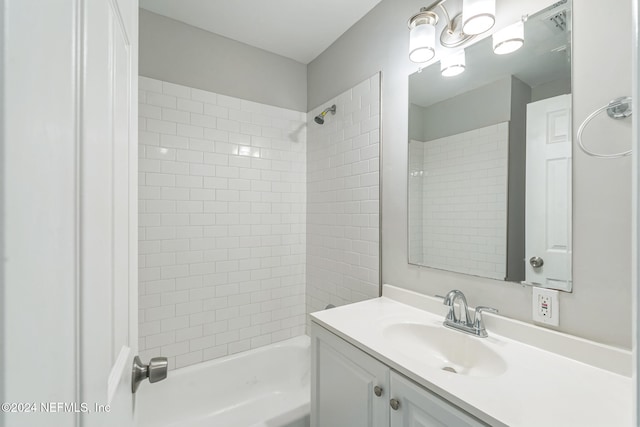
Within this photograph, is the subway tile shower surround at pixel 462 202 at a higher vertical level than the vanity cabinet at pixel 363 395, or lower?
higher

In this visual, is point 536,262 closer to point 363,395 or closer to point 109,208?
point 363,395

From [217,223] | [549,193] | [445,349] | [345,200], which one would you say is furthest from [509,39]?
[217,223]

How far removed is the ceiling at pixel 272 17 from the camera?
167cm

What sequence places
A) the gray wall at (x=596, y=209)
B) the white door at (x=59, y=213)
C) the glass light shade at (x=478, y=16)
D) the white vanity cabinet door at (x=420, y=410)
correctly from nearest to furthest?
1. the white door at (x=59, y=213)
2. the white vanity cabinet door at (x=420, y=410)
3. the gray wall at (x=596, y=209)
4. the glass light shade at (x=478, y=16)

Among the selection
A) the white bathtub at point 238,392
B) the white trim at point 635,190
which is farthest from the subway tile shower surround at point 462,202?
the white bathtub at point 238,392

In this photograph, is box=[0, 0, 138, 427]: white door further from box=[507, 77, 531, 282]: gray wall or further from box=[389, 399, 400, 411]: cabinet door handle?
box=[507, 77, 531, 282]: gray wall

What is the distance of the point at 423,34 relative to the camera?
4.26ft

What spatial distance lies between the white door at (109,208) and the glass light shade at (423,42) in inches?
46.4

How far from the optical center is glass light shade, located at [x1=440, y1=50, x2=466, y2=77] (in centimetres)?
127

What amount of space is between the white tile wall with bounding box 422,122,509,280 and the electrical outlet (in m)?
0.14

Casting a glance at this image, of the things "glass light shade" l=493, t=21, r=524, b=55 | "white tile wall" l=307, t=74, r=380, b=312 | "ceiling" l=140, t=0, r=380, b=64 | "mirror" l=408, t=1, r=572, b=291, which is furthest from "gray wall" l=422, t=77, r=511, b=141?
"ceiling" l=140, t=0, r=380, b=64

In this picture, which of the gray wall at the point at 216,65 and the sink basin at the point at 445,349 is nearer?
the sink basin at the point at 445,349

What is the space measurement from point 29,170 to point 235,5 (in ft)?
6.38

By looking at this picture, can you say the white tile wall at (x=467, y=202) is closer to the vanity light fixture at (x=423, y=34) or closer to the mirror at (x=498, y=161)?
the mirror at (x=498, y=161)
